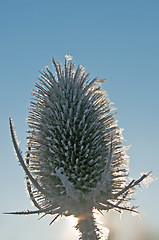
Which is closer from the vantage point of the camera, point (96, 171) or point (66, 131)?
point (96, 171)

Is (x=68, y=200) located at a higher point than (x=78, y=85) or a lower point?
lower

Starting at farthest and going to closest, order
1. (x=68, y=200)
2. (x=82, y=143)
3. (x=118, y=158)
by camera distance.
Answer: (x=118, y=158) < (x=82, y=143) < (x=68, y=200)

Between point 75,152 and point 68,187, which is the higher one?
point 75,152

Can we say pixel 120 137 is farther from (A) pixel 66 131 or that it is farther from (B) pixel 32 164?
(B) pixel 32 164

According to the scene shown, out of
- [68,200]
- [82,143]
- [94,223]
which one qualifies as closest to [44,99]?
[82,143]

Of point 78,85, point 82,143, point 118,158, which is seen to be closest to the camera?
point 82,143

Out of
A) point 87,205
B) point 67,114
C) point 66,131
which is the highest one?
point 67,114

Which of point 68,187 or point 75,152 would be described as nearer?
point 68,187
